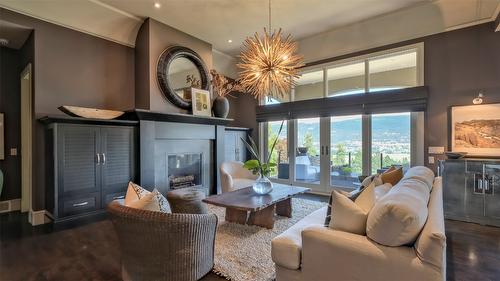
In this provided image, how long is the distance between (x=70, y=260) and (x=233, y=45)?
4846mm

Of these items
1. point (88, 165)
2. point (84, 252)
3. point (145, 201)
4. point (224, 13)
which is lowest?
point (84, 252)

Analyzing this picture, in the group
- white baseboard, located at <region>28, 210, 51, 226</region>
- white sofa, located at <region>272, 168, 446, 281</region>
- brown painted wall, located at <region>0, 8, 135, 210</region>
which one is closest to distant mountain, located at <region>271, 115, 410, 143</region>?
white sofa, located at <region>272, 168, 446, 281</region>

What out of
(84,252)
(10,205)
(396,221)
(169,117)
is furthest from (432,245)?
(10,205)

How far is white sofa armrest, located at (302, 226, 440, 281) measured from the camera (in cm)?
131

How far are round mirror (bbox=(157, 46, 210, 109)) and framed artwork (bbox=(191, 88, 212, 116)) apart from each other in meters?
0.14

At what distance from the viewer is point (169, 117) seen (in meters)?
4.38

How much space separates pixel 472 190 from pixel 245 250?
11.4 feet

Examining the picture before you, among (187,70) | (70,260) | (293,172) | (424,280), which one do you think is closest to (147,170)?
(70,260)

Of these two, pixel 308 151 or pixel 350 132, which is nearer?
pixel 350 132

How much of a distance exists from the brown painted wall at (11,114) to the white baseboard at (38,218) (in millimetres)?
1067

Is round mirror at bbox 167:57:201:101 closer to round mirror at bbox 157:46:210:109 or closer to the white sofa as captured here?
round mirror at bbox 157:46:210:109

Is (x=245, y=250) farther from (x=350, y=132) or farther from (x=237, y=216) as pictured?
(x=350, y=132)

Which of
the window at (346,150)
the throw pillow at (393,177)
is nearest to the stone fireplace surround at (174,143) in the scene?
the window at (346,150)

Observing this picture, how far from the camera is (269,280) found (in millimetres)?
2043
